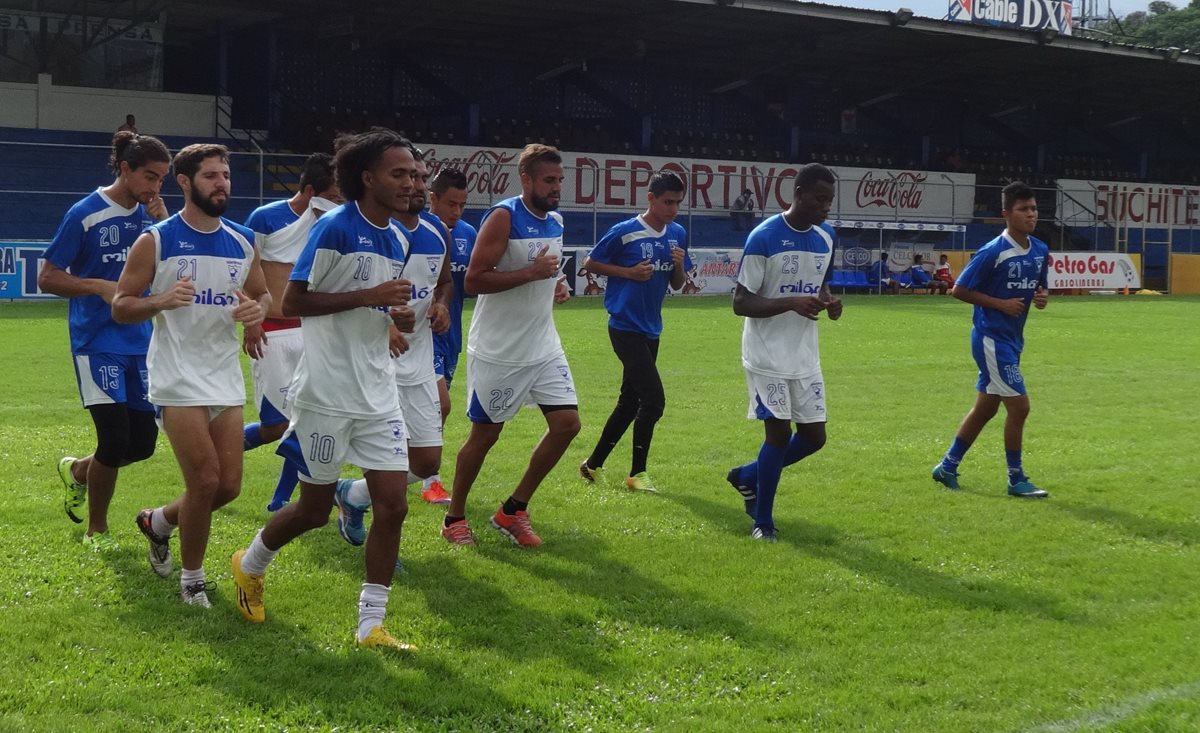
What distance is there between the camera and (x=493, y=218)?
279 inches

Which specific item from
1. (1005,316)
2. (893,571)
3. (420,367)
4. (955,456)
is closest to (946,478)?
(955,456)

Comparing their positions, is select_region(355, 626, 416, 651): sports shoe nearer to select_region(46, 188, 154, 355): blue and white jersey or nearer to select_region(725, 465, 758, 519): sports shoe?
select_region(46, 188, 154, 355): blue and white jersey

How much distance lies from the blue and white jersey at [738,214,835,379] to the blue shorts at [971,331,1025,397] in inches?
77.4

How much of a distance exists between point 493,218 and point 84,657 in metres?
3.20

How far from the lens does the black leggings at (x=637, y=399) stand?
8.73 metres

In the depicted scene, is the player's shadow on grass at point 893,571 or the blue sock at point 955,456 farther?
the blue sock at point 955,456

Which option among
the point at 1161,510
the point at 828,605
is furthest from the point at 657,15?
the point at 828,605

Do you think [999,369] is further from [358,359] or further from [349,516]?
[358,359]

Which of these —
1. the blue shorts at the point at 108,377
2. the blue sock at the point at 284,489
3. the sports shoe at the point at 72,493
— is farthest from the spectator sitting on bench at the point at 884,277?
the blue shorts at the point at 108,377

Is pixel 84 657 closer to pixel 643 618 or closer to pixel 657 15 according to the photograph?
pixel 643 618

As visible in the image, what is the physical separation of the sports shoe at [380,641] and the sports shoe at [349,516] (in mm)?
1279

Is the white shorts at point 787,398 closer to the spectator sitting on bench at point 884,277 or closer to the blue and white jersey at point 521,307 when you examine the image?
the blue and white jersey at point 521,307

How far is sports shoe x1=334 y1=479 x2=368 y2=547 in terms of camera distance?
6336 millimetres

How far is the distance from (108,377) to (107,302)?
39 centimetres
